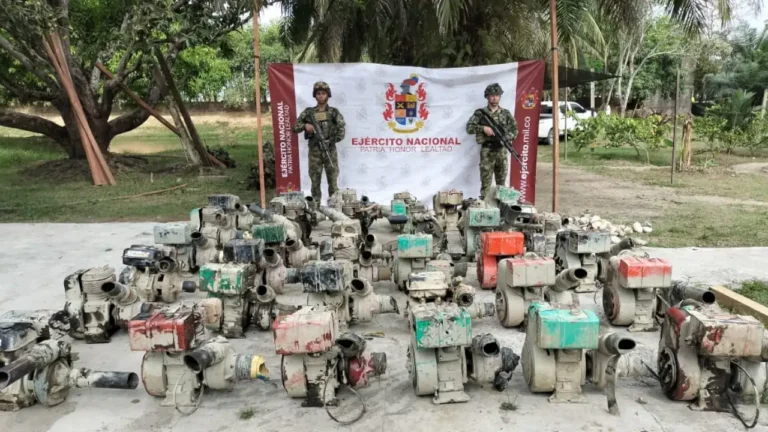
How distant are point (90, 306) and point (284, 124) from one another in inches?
201

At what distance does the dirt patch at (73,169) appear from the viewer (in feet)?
44.2

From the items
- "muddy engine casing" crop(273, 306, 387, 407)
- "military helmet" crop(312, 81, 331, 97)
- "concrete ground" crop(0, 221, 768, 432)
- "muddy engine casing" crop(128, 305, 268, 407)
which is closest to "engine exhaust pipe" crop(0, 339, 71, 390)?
"concrete ground" crop(0, 221, 768, 432)

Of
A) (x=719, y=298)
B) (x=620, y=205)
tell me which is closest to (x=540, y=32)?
(x=620, y=205)

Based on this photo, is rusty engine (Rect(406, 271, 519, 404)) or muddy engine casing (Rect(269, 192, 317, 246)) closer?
rusty engine (Rect(406, 271, 519, 404))

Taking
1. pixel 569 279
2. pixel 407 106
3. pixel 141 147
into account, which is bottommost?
pixel 569 279

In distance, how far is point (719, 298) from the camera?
4.66m

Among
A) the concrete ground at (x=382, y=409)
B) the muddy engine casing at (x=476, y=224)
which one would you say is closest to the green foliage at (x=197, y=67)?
the muddy engine casing at (x=476, y=224)

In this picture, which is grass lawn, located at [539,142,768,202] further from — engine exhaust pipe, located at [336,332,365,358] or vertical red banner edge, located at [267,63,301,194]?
engine exhaust pipe, located at [336,332,365,358]

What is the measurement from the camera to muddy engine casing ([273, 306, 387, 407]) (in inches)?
118

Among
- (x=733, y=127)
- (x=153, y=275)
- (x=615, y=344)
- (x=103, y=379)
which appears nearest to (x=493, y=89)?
(x=153, y=275)

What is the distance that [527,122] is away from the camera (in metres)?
8.69

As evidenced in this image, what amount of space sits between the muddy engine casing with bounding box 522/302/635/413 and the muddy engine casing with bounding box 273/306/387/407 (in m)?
0.88

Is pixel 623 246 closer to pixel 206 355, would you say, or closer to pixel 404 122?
pixel 206 355

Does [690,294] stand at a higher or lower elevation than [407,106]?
lower
